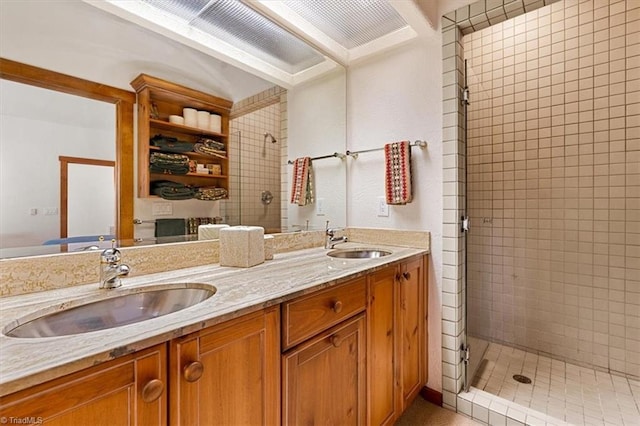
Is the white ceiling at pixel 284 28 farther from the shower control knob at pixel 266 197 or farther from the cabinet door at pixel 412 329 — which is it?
the cabinet door at pixel 412 329

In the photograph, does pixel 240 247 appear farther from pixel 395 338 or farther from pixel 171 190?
pixel 395 338

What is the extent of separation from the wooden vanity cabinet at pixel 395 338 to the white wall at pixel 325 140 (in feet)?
2.32

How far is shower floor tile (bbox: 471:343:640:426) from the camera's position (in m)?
1.60

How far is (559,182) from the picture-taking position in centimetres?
218

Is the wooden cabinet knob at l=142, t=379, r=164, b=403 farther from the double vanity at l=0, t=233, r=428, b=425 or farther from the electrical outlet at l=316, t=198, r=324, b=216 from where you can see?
the electrical outlet at l=316, t=198, r=324, b=216

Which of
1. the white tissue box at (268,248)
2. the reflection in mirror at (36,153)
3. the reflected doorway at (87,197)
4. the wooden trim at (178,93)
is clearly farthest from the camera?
the white tissue box at (268,248)

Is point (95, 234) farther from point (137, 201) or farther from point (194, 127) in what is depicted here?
point (194, 127)

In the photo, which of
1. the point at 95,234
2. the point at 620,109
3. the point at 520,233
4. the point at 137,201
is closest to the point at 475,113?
the point at 620,109

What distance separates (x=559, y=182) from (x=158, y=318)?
2640mm

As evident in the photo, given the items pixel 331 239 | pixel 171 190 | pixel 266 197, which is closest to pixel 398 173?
pixel 331 239

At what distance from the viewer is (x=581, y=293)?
2.12 m

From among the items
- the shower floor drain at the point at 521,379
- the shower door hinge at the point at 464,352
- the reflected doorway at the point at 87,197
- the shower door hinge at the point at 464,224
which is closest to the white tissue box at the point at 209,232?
the reflected doorway at the point at 87,197

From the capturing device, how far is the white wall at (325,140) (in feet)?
6.63

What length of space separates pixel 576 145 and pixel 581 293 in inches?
41.4
